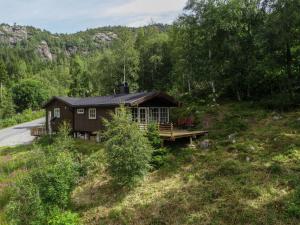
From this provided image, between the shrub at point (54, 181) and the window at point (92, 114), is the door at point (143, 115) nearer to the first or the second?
the window at point (92, 114)

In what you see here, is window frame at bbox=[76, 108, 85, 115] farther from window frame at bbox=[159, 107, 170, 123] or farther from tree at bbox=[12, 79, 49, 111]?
tree at bbox=[12, 79, 49, 111]

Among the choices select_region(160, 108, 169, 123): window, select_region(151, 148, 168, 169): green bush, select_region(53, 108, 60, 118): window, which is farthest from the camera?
select_region(53, 108, 60, 118): window

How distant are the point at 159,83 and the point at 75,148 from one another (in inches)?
963

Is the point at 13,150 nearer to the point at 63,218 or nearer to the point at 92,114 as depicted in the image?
the point at 92,114

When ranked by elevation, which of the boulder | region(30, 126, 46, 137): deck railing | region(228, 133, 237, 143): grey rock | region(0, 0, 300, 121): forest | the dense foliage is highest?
region(0, 0, 300, 121): forest

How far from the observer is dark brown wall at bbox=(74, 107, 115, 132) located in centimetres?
2835

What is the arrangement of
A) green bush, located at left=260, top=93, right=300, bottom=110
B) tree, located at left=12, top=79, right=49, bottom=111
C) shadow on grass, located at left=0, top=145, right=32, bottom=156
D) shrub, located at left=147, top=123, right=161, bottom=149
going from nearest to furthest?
shrub, located at left=147, top=123, right=161, bottom=149
green bush, located at left=260, top=93, right=300, bottom=110
shadow on grass, located at left=0, top=145, right=32, bottom=156
tree, located at left=12, top=79, right=49, bottom=111

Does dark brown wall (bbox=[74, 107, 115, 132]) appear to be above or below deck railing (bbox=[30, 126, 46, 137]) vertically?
above

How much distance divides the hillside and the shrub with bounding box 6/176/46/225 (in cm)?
223

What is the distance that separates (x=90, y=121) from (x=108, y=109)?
3.13m

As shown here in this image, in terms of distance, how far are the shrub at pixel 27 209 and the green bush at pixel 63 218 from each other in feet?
1.77

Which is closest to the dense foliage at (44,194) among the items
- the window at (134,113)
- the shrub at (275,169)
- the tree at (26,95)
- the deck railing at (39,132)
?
the window at (134,113)

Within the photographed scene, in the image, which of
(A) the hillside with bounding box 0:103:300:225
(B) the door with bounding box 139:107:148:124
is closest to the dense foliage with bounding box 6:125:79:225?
(A) the hillside with bounding box 0:103:300:225

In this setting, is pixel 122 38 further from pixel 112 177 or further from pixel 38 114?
pixel 112 177
